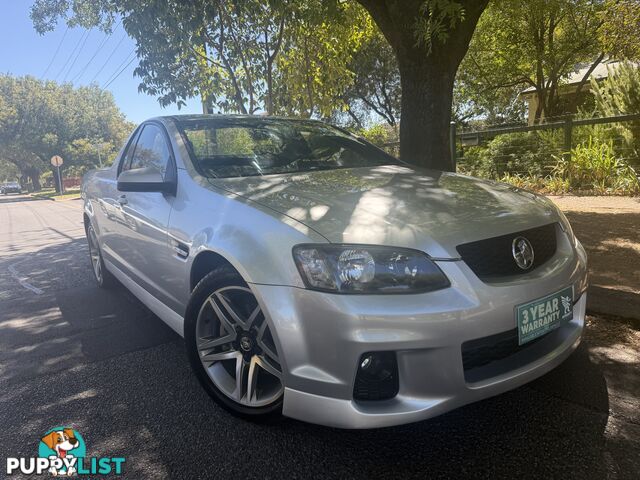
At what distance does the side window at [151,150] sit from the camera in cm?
317

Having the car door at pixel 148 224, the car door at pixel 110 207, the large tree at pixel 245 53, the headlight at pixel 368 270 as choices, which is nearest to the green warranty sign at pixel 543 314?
the headlight at pixel 368 270

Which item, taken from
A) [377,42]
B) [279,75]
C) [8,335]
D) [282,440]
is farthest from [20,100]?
[282,440]

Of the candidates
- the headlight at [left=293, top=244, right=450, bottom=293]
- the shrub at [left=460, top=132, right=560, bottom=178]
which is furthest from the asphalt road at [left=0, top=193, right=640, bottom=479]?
the shrub at [left=460, top=132, right=560, bottom=178]

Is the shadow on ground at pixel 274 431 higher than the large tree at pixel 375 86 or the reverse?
the reverse

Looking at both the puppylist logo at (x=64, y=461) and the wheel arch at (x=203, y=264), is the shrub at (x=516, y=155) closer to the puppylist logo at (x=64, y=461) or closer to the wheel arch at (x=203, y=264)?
the wheel arch at (x=203, y=264)

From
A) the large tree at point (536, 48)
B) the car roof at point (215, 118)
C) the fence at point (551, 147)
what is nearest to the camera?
the car roof at point (215, 118)

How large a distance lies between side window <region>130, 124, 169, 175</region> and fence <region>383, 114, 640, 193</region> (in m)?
6.41

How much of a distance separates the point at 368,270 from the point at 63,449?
1.64 meters

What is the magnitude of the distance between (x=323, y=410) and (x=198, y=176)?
5.02 ft

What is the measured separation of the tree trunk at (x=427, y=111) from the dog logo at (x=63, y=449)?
13.1 feet

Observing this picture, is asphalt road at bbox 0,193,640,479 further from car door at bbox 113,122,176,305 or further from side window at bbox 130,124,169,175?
side window at bbox 130,124,169,175

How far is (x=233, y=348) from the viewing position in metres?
2.32

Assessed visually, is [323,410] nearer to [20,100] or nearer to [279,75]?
[279,75]

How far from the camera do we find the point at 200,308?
92.1 inches
